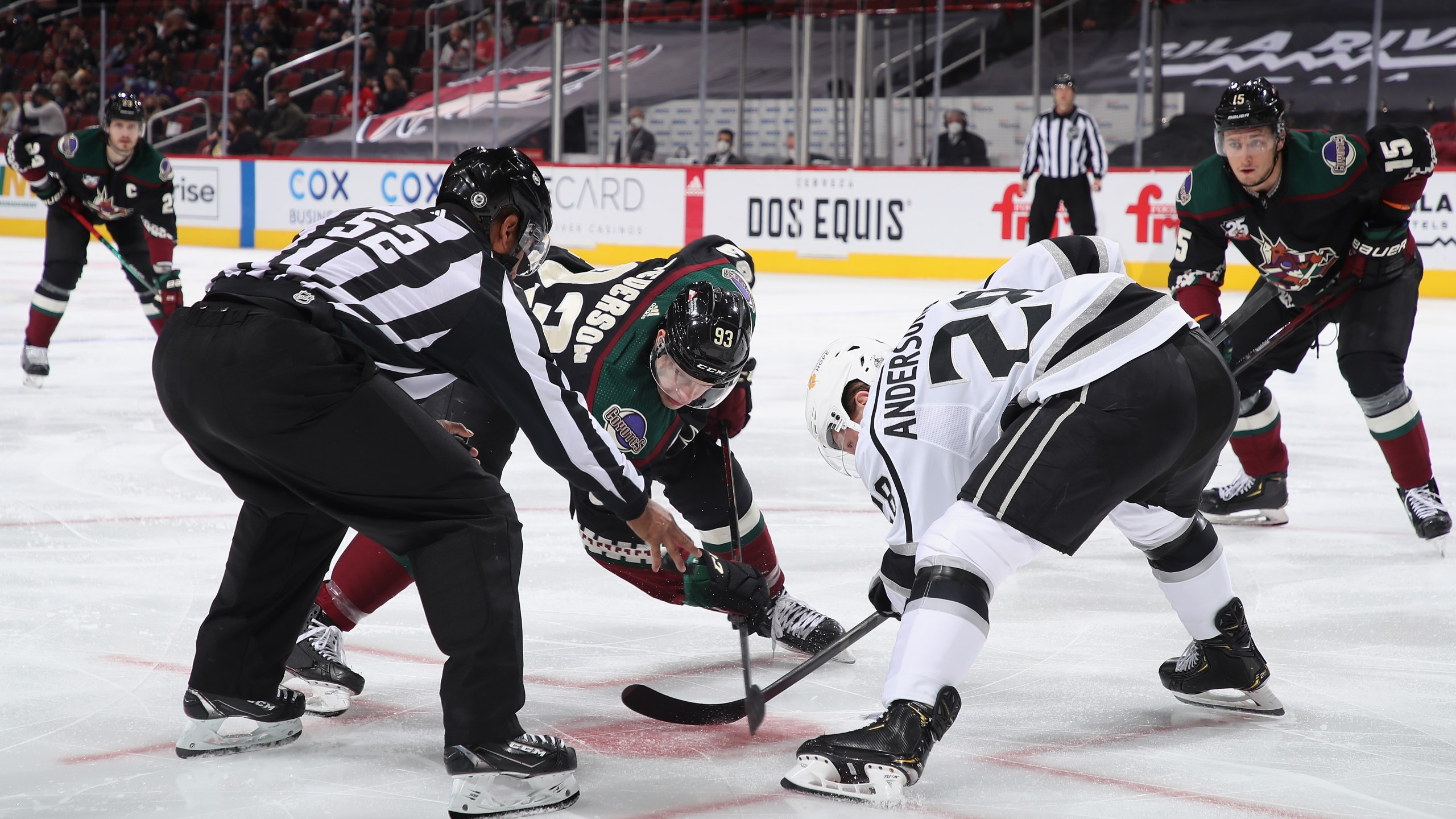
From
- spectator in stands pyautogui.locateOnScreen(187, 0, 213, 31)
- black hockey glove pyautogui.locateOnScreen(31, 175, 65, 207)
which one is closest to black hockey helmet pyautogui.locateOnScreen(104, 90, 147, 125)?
black hockey glove pyautogui.locateOnScreen(31, 175, 65, 207)

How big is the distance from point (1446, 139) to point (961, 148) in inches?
142

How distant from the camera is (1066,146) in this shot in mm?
9781

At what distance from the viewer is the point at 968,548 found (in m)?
1.90

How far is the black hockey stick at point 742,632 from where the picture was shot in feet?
7.42

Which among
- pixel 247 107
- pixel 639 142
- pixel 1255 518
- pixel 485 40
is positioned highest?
pixel 485 40

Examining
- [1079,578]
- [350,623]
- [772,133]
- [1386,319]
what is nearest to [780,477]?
[1079,578]

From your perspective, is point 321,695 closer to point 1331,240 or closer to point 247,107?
point 1331,240

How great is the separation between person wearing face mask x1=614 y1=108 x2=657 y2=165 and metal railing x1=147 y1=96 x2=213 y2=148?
17.1 ft

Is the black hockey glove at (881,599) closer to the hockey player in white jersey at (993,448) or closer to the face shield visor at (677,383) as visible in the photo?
the hockey player in white jersey at (993,448)

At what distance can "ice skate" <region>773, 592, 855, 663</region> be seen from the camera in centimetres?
273

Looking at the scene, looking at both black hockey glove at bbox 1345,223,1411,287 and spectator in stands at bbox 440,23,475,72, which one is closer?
black hockey glove at bbox 1345,223,1411,287

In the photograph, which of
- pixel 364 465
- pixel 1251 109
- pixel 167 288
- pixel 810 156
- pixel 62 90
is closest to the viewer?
pixel 364 465

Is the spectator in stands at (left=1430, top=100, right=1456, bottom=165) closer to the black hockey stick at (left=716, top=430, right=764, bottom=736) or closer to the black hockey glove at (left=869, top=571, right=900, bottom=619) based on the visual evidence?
the black hockey stick at (left=716, top=430, right=764, bottom=736)

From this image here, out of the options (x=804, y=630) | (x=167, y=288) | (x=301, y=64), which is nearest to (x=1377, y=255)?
(x=804, y=630)
